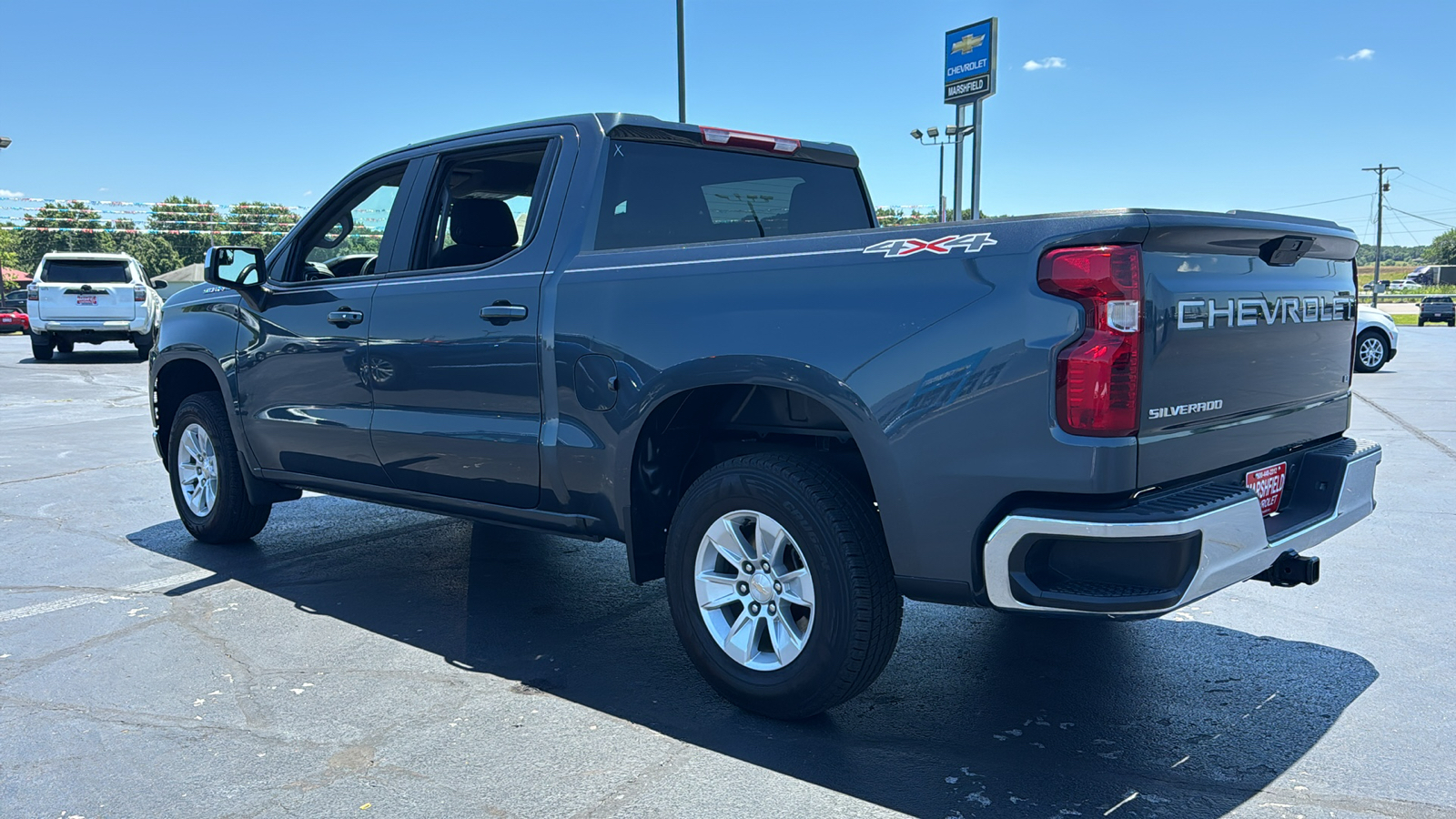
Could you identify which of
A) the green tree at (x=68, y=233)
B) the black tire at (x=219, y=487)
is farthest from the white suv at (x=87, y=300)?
the green tree at (x=68, y=233)

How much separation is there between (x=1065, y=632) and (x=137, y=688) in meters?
3.44

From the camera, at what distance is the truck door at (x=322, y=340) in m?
4.86

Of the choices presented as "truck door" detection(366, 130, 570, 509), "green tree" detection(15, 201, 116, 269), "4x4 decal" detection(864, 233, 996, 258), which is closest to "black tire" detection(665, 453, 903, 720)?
"4x4 decal" detection(864, 233, 996, 258)

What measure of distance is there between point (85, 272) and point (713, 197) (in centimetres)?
1959

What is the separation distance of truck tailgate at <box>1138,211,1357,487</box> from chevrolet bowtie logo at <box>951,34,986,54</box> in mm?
22956

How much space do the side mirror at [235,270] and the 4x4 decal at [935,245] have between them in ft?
11.4

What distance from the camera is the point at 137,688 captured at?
12.6 ft

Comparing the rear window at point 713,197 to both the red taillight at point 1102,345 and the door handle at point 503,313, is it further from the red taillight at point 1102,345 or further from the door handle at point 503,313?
the red taillight at point 1102,345

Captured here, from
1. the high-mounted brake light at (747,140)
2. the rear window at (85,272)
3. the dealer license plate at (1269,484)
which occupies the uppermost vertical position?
the high-mounted brake light at (747,140)

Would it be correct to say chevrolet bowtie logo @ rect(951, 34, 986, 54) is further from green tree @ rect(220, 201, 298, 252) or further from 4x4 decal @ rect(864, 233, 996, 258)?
green tree @ rect(220, 201, 298, 252)

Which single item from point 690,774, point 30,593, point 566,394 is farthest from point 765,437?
point 30,593

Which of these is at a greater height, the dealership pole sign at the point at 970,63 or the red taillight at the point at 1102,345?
the dealership pole sign at the point at 970,63

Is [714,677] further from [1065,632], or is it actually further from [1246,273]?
[1246,273]

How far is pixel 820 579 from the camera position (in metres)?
3.29
